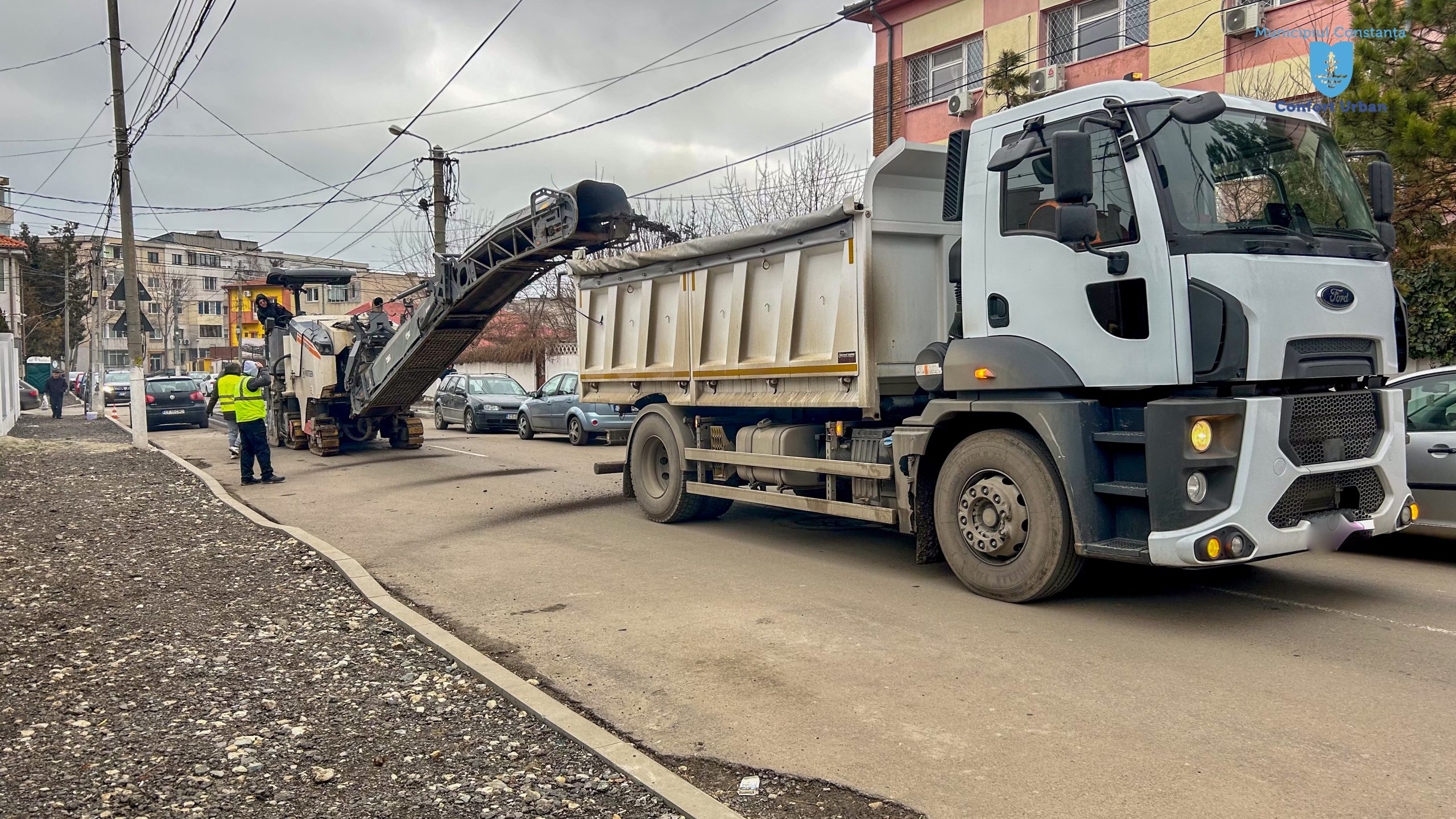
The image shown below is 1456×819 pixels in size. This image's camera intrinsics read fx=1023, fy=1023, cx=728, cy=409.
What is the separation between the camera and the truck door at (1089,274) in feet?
18.5

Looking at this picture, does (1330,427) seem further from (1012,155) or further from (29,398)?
(29,398)

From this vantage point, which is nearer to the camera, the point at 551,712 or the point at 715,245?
the point at 551,712

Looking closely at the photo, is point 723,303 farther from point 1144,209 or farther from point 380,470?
point 380,470

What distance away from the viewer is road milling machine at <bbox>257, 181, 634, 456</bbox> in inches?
488

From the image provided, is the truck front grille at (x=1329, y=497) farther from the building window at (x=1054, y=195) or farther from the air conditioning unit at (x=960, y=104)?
the air conditioning unit at (x=960, y=104)

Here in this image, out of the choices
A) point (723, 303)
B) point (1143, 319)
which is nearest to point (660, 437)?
point (723, 303)

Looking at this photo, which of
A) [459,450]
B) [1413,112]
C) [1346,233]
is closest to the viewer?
[1346,233]

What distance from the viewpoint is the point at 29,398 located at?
44469 millimetres

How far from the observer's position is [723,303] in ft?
30.3

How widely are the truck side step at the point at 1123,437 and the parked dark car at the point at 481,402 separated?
18391 millimetres

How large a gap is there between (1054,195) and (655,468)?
5.73 metres

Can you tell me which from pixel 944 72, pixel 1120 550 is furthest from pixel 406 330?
pixel 1120 550

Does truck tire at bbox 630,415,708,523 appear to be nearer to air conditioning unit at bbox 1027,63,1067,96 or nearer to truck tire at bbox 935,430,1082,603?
truck tire at bbox 935,430,1082,603

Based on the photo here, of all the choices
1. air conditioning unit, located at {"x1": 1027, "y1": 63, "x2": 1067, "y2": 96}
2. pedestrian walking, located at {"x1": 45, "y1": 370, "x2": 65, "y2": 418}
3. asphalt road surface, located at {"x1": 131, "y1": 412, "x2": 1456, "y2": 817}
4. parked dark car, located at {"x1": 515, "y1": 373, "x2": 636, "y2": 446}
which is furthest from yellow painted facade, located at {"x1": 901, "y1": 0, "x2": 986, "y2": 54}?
pedestrian walking, located at {"x1": 45, "y1": 370, "x2": 65, "y2": 418}
